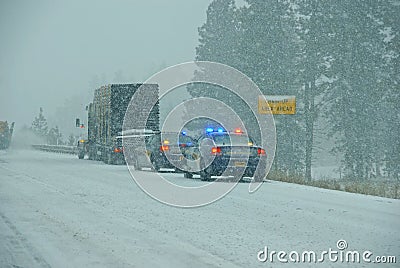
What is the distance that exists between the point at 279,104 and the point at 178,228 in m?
17.5

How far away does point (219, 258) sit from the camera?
828cm

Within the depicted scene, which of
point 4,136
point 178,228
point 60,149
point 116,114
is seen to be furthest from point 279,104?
point 4,136

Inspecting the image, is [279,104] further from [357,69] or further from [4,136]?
[4,136]

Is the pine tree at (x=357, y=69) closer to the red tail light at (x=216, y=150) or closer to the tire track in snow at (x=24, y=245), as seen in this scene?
the red tail light at (x=216, y=150)

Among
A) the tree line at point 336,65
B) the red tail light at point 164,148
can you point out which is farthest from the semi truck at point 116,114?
the tree line at point 336,65

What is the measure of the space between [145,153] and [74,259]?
17.9 metres

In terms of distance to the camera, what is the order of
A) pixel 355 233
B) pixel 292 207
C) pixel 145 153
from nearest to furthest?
pixel 355 233 → pixel 292 207 → pixel 145 153

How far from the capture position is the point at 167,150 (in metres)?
25.2

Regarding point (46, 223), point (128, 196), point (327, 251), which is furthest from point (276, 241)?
point (128, 196)

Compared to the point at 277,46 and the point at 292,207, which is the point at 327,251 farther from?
the point at 277,46
